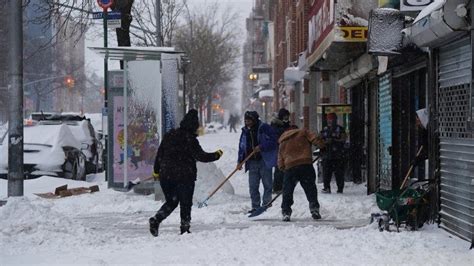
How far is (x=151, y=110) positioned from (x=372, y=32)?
6190mm

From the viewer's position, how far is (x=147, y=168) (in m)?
15.2

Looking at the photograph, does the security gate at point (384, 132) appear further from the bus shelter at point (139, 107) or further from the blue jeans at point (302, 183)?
the bus shelter at point (139, 107)

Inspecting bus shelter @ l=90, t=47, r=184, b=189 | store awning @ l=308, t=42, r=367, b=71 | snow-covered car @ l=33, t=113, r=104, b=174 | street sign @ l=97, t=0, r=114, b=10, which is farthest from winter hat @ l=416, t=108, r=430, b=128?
snow-covered car @ l=33, t=113, r=104, b=174

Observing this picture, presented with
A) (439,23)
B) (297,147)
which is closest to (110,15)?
(297,147)

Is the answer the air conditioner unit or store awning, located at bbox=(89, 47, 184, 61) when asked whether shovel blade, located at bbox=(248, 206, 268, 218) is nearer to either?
the air conditioner unit

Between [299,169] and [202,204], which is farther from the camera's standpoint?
[202,204]

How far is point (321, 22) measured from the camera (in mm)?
14078

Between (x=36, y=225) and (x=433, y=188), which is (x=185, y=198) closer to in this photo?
(x=36, y=225)

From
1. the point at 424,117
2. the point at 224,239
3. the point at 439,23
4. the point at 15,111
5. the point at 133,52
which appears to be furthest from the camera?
the point at 133,52

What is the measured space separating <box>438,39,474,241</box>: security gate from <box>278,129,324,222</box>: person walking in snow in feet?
7.03

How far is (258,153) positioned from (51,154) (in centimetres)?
784

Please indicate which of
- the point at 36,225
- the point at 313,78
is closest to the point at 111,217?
the point at 36,225

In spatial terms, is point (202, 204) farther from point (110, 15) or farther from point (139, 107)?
point (110, 15)

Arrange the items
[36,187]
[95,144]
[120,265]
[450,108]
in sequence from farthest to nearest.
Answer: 1. [95,144]
2. [36,187]
3. [450,108]
4. [120,265]
